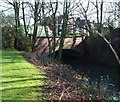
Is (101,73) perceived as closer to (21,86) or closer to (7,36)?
(7,36)

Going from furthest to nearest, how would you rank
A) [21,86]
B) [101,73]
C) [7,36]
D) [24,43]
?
[7,36], [24,43], [101,73], [21,86]

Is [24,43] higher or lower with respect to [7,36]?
lower

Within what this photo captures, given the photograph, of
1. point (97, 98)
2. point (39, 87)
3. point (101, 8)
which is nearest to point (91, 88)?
point (97, 98)

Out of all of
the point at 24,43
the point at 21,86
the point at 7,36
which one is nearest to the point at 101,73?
the point at 24,43

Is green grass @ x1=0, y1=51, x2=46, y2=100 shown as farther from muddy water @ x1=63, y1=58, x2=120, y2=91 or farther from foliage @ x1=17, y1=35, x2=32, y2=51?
foliage @ x1=17, y1=35, x2=32, y2=51

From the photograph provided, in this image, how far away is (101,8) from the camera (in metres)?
19.3

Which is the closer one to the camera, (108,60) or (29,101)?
(29,101)

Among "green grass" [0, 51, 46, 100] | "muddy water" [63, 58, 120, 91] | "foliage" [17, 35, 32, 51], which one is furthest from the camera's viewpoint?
"foliage" [17, 35, 32, 51]

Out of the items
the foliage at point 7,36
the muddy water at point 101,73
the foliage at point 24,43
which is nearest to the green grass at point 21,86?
the muddy water at point 101,73

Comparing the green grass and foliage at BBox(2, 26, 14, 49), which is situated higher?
foliage at BBox(2, 26, 14, 49)

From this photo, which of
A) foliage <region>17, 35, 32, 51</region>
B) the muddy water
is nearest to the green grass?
the muddy water

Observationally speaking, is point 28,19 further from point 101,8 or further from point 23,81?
point 23,81

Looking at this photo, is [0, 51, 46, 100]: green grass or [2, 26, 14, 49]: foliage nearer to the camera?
[0, 51, 46, 100]: green grass

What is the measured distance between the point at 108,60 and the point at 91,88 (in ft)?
65.5
